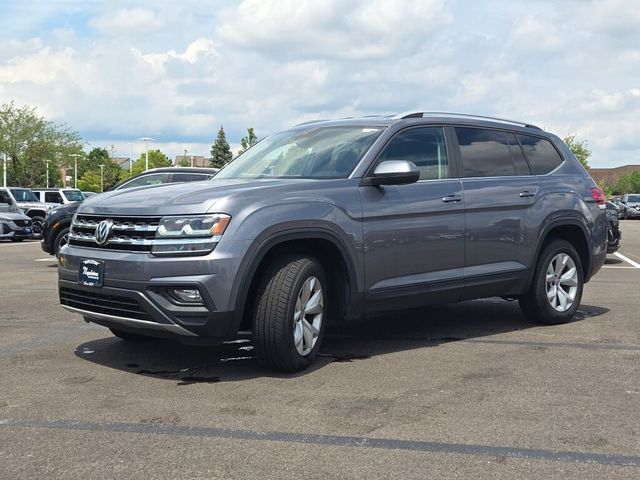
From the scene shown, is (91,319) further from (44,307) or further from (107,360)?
(44,307)

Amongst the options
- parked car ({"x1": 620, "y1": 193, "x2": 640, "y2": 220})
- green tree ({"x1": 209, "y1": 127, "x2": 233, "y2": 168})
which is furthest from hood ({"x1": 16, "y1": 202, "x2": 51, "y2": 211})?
green tree ({"x1": 209, "y1": 127, "x2": 233, "y2": 168})

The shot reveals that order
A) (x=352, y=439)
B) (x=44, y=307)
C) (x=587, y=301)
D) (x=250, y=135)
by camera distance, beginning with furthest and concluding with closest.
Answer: (x=250, y=135) → (x=587, y=301) → (x=44, y=307) → (x=352, y=439)

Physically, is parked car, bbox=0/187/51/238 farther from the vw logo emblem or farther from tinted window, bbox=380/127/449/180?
the vw logo emblem

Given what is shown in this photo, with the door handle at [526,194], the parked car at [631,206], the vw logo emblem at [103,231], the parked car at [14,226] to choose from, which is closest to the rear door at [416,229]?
the door handle at [526,194]

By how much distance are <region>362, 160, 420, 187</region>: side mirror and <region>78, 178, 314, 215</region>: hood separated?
52 cm

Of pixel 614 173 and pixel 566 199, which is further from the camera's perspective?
pixel 614 173

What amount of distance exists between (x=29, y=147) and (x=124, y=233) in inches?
2125

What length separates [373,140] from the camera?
6031 mm

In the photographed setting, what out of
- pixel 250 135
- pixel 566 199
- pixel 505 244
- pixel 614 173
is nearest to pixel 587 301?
pixel 566 199

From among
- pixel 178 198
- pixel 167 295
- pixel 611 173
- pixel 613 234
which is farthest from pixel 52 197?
pixel 611 173

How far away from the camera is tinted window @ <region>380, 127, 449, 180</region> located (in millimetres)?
6148

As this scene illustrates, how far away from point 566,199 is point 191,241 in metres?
3.96

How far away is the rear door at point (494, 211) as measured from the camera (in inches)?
255

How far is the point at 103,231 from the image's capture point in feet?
17.2
